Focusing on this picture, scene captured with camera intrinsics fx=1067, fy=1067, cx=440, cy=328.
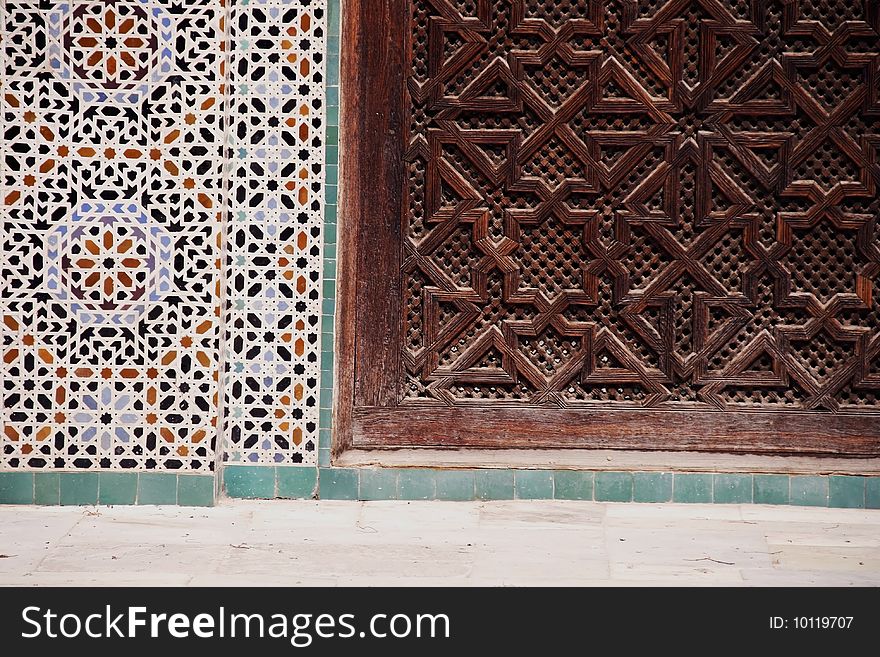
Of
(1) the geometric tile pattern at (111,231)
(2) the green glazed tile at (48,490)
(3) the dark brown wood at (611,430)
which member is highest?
(1) the geometric tile pattern at (111,231)

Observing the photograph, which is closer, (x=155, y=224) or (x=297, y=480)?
(x=155, y=224)

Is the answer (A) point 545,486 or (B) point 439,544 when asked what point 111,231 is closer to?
(B) point 439,544

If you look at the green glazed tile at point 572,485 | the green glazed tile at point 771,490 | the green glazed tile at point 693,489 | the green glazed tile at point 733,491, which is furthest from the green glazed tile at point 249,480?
the green glazed tile at point 771,490

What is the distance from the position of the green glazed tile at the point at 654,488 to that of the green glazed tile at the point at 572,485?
16 cm

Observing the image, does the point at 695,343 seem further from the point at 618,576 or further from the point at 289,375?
the point at 289,375

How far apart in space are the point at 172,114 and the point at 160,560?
1.43 m

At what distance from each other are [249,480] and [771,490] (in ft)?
5.80

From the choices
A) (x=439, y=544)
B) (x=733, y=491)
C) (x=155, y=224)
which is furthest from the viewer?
(x=733, y=491)

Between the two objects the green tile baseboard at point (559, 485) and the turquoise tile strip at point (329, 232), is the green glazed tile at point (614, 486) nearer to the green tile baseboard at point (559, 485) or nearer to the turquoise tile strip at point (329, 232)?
the green tile baseboard at point (559, 485)

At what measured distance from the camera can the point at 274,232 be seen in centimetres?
357

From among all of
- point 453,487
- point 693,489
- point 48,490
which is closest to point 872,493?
point 693,489

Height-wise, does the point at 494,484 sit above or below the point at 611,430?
below

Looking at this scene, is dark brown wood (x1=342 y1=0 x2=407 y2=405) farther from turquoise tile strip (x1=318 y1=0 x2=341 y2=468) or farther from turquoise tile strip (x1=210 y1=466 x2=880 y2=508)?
turquoise tile strip (x1=210 y1=466 x2=880 y2=508)

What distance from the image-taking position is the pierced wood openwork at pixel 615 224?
359 cm
